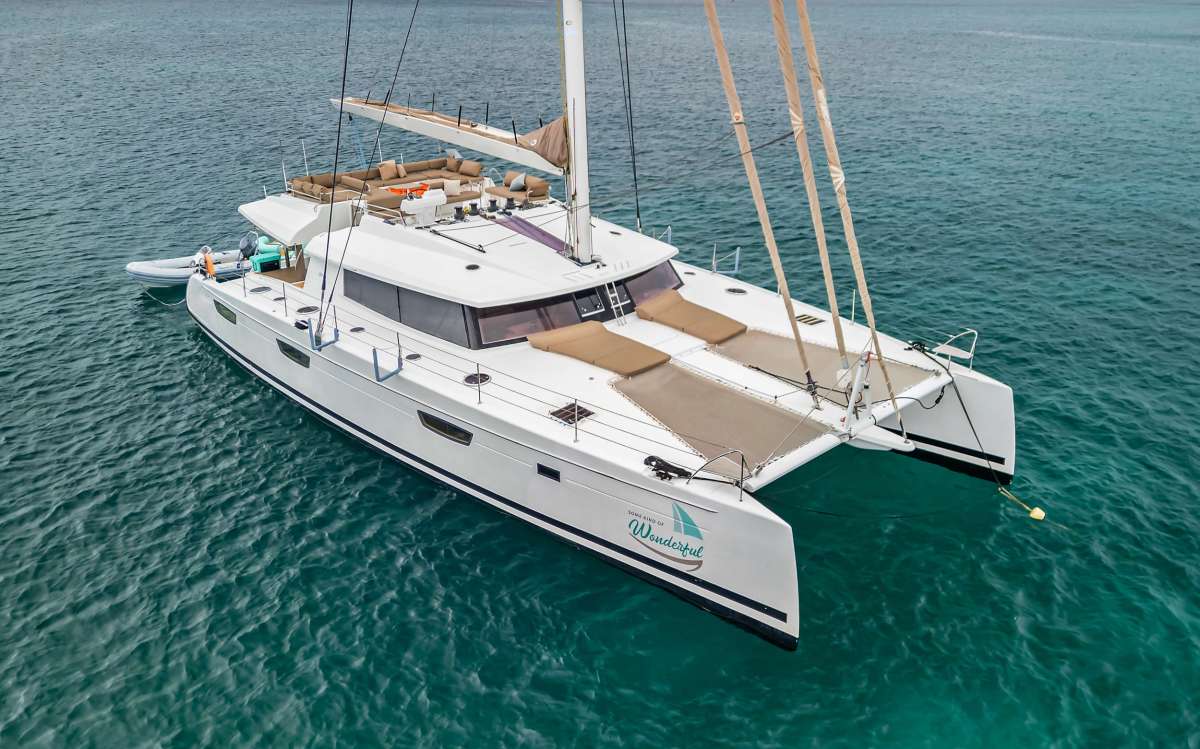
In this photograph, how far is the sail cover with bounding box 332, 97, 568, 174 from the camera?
1725 centimetres

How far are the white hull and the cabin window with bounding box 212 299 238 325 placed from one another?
1080 mm

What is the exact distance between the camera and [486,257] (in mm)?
18125

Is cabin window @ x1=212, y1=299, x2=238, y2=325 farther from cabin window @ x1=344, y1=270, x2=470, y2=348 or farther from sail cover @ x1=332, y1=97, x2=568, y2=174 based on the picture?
sail cover @ x1=332, y1=97, x2=568, y2=174

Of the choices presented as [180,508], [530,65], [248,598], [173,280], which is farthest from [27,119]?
[248,598]

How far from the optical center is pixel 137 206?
33.9m

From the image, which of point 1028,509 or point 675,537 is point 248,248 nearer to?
point 675,537

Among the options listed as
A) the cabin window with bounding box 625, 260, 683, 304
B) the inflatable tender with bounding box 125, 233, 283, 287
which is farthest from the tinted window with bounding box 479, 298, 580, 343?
the inflatable tender with bounding box 125, 233, 283, 287

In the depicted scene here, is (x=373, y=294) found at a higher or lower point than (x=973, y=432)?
higher

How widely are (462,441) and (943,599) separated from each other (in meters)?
Answer: 9.04

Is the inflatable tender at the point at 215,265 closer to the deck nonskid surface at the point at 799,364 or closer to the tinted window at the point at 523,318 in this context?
the tinted window at the point at 523,318

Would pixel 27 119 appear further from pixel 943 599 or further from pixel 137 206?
pixel 943 599

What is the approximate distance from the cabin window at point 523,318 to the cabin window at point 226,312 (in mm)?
7711

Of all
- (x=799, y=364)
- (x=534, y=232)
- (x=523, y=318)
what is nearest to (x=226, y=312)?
(x=534, y=232)

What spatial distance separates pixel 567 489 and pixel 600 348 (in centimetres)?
345
